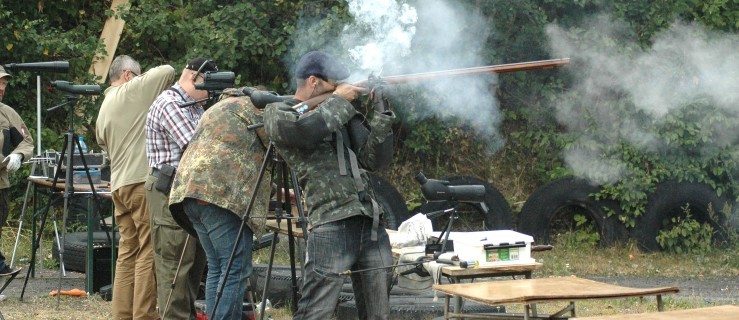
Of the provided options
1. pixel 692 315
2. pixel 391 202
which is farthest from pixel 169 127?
pixel 391 202

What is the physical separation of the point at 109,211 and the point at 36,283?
5.60 feet

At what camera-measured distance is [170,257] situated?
594 centimetres

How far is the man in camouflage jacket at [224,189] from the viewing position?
17.2ft

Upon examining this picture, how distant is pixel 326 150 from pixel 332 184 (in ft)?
0.55

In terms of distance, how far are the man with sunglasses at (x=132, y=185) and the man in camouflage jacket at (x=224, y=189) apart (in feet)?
3.23

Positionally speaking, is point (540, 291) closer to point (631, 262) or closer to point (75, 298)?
point (75, 298)

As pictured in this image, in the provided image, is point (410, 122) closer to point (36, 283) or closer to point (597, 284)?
point (36, 283)

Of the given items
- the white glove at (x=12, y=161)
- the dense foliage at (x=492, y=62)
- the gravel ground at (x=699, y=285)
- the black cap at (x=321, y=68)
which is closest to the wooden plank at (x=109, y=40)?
the dense foliage at (x=492, y=62)

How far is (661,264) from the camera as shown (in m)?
10.1

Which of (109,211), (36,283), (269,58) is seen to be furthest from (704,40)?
(36,283)

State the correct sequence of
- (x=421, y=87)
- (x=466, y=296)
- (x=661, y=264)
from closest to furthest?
(x=466, y=296) → (x=661, y=264) → (x=421, y=87)

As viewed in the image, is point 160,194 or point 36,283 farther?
point 36,283

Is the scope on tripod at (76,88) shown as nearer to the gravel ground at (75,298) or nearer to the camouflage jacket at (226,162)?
the gravel ground at (75,298)

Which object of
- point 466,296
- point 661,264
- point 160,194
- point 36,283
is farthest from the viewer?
point 661,264
